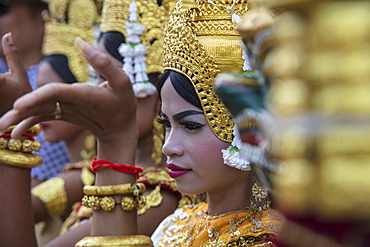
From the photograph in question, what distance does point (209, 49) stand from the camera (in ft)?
5.04

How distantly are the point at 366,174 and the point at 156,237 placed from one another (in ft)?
4.61

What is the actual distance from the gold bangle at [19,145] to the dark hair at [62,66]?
1.31 m

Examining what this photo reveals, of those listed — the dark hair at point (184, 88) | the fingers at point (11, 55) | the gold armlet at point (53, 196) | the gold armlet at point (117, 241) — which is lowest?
the gold armlet at point (117, 241)

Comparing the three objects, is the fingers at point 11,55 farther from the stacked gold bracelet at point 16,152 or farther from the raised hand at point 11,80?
the stacked gold bracelet at point 16,152

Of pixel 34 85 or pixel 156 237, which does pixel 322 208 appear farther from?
pixel 34 85

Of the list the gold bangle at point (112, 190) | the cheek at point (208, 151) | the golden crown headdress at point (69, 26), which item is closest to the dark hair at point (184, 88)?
the cheek at point (208, 151)

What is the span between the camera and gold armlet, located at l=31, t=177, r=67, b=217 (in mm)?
2672

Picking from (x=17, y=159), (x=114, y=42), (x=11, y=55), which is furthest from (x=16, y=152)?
(x=114, y=42)

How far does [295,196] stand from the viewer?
519mm

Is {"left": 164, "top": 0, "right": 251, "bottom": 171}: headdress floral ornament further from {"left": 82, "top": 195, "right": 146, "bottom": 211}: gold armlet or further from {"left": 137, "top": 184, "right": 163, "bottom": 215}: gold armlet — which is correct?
{"left": 137, "top": 184, "right": 163, "bottom": 215}: gold armlet

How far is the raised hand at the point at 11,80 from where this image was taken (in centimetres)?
191

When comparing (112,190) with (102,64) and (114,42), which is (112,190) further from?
(114,42)

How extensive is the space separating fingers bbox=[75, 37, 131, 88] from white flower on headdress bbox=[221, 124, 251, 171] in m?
0.47

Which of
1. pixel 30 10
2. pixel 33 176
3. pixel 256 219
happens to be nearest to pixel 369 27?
pixel 256 219
